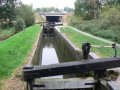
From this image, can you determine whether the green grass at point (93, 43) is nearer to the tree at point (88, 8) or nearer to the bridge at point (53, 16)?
the tree at point (88, 8)

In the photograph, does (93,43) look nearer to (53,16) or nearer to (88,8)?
(88,8)

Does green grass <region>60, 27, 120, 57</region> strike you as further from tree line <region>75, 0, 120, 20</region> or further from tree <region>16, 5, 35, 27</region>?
tree <region>16, 5, 35, 27</region>

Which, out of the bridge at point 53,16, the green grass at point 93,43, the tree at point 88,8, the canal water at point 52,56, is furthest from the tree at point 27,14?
the green grass at point 93,43

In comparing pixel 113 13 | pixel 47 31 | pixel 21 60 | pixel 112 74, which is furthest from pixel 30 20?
pixel 112 74

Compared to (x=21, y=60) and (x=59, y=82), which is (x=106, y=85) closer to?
(x=59, y=82)

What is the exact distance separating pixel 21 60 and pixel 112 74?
4.70 meters

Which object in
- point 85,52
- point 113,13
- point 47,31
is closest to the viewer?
point 85,52

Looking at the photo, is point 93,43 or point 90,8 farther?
point 90,8

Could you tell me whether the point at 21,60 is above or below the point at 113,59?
below

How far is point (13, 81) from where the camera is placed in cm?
891

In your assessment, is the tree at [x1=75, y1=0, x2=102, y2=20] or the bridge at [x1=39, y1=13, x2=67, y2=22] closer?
the tree at [x1=75, y1=0, x2=102, y2=20]

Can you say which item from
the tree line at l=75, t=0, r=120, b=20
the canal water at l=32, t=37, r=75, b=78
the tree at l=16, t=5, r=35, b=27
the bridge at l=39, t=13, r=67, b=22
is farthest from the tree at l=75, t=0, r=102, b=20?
the bridge at l=39, t=13, r=67, b=22

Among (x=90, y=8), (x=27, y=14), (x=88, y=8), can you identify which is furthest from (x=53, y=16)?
(x=90, y=8)

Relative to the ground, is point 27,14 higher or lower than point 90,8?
lower
